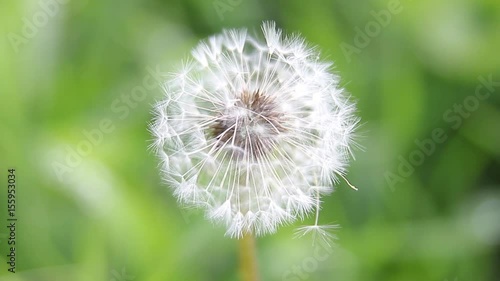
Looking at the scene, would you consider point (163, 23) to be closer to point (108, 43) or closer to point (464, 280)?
point (108, 43)

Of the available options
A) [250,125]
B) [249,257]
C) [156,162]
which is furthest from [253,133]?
[156,162]

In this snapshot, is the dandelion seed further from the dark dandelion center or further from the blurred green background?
the blurred green background

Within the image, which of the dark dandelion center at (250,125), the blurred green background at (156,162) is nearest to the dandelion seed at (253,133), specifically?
the dark dandelion center at (250,125)

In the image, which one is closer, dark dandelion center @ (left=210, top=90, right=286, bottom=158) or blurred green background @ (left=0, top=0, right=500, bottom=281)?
dark dandelion center @ (left=210, top=90, right=286, bottom=158)

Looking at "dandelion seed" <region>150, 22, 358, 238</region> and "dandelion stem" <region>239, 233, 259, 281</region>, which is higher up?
"dandelion seed" <region>150, 22, 358, 238</region>

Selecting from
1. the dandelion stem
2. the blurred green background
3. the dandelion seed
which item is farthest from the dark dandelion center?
the blurred green background

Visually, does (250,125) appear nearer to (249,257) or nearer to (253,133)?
(253,133)

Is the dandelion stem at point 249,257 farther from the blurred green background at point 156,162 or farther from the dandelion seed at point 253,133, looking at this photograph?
the blurred green background at point 156,162

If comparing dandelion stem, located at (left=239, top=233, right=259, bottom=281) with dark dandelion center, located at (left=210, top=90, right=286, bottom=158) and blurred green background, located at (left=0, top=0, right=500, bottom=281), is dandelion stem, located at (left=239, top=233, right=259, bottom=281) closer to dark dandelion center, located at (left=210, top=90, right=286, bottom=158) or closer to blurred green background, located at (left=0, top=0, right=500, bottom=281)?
dark dandelion center, located at (left=210, top=90, right=286, bottom=158)
